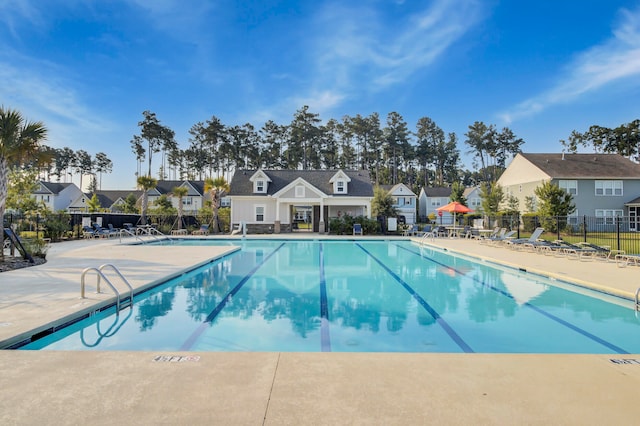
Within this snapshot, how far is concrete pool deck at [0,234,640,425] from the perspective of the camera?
266 centimetres

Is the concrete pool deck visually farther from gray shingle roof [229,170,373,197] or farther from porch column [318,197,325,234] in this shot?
gray shingle roof [229,170,373,197]

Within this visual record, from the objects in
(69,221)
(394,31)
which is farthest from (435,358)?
(69,221)

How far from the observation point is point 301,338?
580 centimetres

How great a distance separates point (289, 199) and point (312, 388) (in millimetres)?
25689

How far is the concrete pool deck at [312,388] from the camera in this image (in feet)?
8.73

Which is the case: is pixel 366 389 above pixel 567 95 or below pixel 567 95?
below

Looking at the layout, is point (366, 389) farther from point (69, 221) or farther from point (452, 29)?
point (69, 221)

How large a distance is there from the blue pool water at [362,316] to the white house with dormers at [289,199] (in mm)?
17383

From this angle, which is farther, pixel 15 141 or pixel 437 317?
pixel 15 141

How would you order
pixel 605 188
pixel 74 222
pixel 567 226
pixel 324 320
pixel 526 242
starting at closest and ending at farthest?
pixel 324 320 < pixel 526 242 < pixel 74 222 < pixel 567 226 < pixel 605 188

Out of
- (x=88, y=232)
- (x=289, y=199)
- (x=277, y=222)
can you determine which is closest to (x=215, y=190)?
(x=277, y=222)

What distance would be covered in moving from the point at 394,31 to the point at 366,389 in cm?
1622

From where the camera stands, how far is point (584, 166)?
1340 inches

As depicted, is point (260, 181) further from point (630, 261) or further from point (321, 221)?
point (630, 261)
